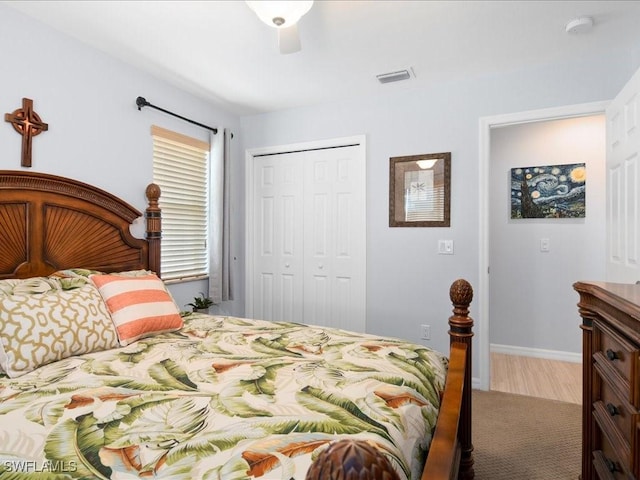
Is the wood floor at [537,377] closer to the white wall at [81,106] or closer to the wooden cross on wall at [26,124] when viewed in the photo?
the white wall at [81,106]

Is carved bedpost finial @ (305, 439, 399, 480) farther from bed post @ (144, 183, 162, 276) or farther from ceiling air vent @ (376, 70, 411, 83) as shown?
ceiling air vent @ (376, 70, 411, 83)

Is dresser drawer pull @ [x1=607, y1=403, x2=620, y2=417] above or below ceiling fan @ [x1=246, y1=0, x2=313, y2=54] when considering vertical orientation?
below

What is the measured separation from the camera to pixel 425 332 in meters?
3.20

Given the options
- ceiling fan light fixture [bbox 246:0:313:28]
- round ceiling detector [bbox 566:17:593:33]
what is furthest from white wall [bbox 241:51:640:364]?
ceiling fan light fixture [bbox 246:0:313:28]

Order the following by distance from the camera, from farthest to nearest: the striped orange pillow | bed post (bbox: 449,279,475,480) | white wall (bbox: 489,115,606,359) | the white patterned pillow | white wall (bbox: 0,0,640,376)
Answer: white wall (bbox: 489,115,606,359)
white wall (bbox: 0,0,640,376)
the striped orange pillow
bed post (bbox: 449,279,475,480)
the white patterned pillow

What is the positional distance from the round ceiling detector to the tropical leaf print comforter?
82.3 inches

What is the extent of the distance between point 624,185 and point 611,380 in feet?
4.78

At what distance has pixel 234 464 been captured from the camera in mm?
845

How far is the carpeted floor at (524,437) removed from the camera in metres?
2.00

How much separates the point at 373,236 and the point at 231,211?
1.39 m

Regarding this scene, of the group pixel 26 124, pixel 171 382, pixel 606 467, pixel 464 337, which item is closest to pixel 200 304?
pixel 26 124

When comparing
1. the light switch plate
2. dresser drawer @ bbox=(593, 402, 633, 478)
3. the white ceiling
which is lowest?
dresser drawer @ bbox=(593, 402, 633, 478)

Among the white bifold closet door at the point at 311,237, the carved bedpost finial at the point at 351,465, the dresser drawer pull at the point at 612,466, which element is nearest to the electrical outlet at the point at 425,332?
the white bifold closet door at the point at 311,237

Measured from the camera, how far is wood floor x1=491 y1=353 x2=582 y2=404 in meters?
2.97
